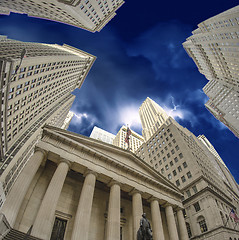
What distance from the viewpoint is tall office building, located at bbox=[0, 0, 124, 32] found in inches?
1733

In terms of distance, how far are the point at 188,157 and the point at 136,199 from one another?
2322 centimetres

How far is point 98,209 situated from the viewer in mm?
22797

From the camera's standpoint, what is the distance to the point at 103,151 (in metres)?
25.7

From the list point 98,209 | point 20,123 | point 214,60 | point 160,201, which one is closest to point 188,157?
point 160,201

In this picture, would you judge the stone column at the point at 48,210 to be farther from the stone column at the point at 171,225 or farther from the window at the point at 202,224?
the window at the point at 202,224

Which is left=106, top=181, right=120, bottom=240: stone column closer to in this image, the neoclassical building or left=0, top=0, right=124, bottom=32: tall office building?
the neoclassical building

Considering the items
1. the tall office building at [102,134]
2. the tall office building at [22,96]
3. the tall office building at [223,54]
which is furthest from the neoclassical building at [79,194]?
the tall office building at [102,134]

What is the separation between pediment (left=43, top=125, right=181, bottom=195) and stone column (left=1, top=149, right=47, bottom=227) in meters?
3.73

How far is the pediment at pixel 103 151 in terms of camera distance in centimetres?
2192

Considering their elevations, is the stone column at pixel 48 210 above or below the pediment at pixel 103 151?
below

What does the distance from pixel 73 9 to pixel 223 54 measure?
60814 millimetres

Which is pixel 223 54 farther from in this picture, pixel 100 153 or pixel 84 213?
pixel 84 213

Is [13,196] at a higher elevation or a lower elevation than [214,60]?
lower

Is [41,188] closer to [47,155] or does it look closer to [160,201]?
[47,155]
